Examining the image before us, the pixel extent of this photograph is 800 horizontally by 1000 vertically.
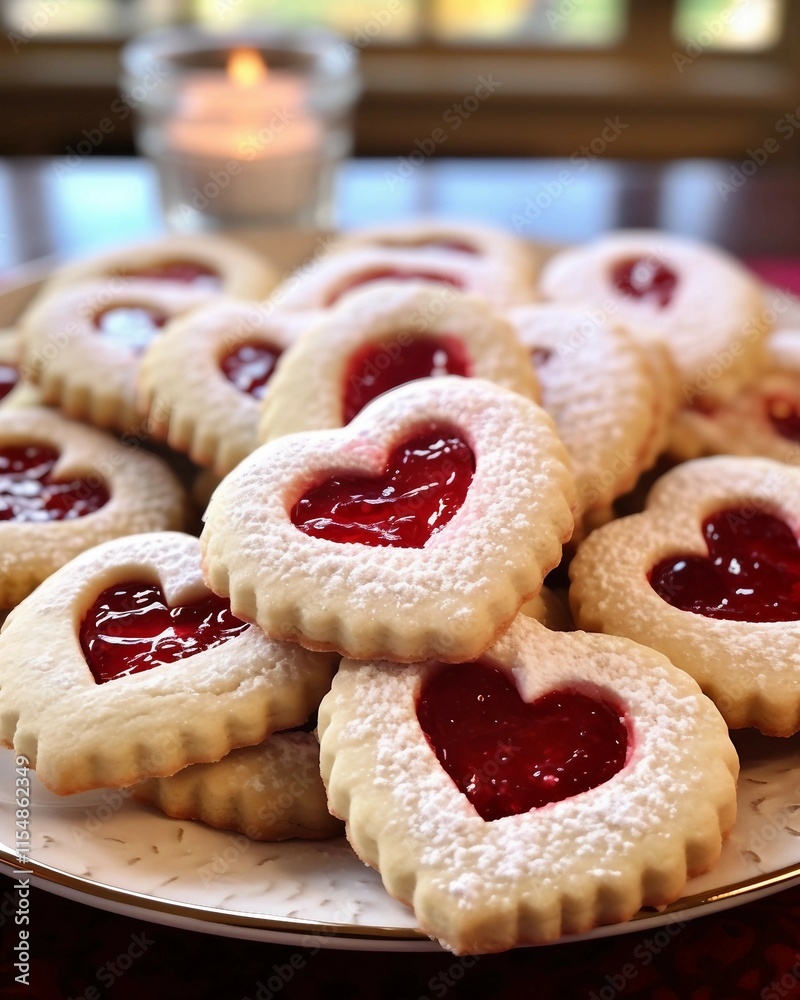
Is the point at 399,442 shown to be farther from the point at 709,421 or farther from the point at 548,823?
the point at 709,421

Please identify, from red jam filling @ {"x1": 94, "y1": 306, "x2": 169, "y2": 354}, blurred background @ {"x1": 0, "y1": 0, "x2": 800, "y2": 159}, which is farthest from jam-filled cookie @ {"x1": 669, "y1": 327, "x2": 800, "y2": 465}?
blurred background @ {"x1": 0, "y1": 0, "x2": 800, "y2": 159}

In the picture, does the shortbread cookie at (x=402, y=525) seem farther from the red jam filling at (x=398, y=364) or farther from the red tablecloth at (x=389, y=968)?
the red tablecloth at (x=389, y=968)

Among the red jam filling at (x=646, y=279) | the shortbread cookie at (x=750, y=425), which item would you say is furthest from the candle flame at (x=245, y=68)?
the shortbread cookie at (x=750, y=425)

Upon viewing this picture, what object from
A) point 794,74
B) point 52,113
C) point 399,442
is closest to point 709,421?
point 399,442

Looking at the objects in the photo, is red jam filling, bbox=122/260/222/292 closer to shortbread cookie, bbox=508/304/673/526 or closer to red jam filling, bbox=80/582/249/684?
shortbread cookie, bbox=508/304/673/526

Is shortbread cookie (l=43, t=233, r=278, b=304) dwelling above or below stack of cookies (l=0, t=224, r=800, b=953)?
above

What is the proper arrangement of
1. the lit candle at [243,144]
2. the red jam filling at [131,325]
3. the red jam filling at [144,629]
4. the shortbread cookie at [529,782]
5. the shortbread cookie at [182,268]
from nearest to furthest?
the shortbread cookie at [529,782], the red jam filling at [144,629], the red jam filling at [131,325], the shortbread cookie at [182,268], the lit candle at [243,144]
